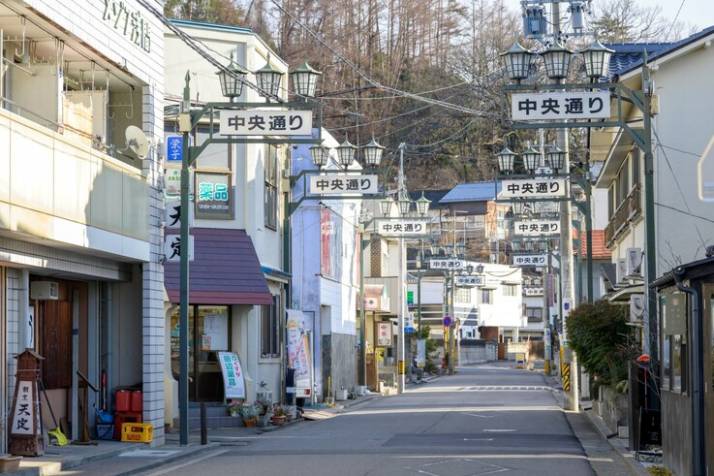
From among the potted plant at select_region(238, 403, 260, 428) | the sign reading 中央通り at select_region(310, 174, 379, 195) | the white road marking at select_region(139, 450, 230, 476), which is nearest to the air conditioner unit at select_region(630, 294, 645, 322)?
the sign reading 中央通り at select_region(310, 174, 379, 195)

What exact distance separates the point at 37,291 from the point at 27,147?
13.2 feet

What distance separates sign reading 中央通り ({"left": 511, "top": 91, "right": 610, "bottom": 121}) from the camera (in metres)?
19.7

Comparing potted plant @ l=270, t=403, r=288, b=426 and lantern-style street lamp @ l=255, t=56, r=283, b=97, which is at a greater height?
lantern-style street lamp @ l=255, t=56, r=283, b=97

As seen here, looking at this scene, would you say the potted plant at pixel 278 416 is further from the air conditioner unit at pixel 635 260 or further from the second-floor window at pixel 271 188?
the air conditioner unit at pixel 635 260

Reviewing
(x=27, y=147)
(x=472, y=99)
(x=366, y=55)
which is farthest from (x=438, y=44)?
(x=27, y=147)

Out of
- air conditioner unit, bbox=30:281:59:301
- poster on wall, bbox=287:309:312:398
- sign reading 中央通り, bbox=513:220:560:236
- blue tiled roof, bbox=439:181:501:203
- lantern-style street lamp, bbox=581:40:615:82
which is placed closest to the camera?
air conditioner unit, bbox=30:281:59:301

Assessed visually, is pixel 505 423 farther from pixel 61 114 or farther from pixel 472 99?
pixel 472 99

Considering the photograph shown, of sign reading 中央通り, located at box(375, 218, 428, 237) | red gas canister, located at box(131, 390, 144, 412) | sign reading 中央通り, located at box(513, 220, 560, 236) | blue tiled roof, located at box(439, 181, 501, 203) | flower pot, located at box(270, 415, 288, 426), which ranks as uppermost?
blue tiled roof, located at box(439, 181, 501, 203)

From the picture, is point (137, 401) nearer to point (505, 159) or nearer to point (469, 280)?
point (505, 159)

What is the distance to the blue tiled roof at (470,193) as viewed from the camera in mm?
83750

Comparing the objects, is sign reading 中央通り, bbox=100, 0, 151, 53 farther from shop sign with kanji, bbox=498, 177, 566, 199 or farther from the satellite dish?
shop sign with kanji, bbox=498, 177, 566, 199

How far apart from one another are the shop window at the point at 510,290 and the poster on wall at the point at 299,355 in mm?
75186

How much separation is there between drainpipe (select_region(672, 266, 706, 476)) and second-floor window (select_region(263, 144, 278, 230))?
67.1ft

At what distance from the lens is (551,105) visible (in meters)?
19.8
